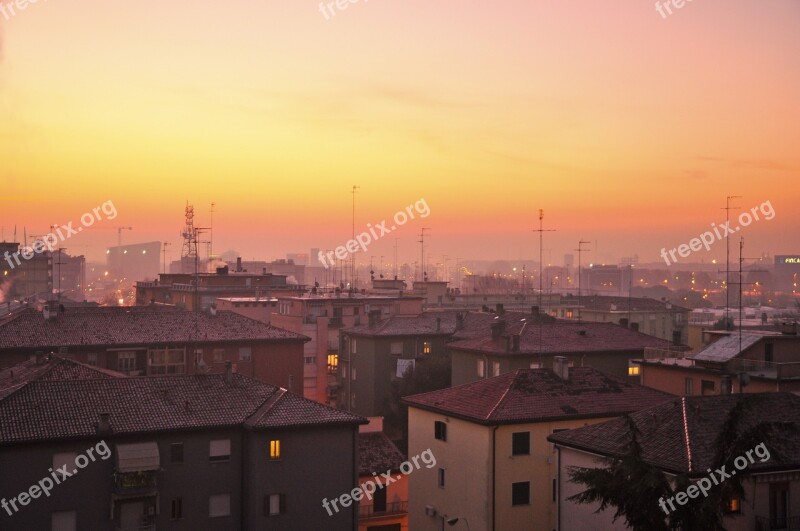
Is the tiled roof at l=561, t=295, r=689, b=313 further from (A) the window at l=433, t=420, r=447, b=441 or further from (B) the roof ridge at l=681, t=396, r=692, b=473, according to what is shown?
(B) the roof ridge at l=681, t=396, r=692, b=473

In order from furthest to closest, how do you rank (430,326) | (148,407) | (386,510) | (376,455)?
(430,326) → (376,455) → (386,510) → (148,407)

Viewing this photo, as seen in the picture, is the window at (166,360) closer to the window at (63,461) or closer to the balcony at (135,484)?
the balcony at (135,484)

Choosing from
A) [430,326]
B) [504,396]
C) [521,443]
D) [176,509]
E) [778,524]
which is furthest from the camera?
[430,326]

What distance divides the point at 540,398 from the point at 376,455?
6.35 metres

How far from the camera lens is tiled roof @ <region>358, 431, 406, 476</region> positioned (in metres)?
28.0

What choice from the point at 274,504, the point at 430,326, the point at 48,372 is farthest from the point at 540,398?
the point at 430,326

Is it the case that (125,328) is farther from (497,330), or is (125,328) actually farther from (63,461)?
(63,461)

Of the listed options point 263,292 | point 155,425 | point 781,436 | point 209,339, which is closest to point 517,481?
point 781,436

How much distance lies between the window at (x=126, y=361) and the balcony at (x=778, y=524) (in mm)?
24166

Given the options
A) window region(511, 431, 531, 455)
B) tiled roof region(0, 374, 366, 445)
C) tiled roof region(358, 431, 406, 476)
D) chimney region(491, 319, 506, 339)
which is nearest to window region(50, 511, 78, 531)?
tiled roof region(0, 374, 366, 445)

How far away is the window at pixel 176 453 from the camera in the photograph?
→ 2167cm

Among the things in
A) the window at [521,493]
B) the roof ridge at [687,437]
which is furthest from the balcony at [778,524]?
the window at [521,493]

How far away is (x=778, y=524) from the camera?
55.9 ft

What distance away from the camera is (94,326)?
35.2 meters
